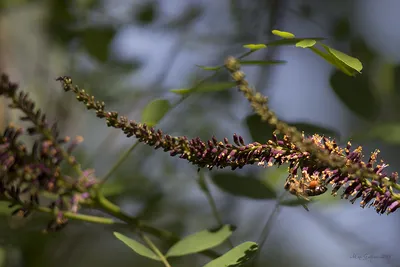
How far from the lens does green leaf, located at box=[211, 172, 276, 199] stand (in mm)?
511

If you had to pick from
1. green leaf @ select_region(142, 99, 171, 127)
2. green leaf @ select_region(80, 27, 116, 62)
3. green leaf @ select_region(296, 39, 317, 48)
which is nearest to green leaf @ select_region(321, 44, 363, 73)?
green leaf @ select_region(296, 39, 317, 48)

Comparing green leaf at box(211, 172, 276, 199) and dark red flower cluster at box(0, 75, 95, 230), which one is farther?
green leaf at box(211, 172, 276, 199)

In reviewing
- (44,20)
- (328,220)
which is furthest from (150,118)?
(44,20)

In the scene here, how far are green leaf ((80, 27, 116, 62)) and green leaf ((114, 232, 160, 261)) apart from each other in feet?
1.54

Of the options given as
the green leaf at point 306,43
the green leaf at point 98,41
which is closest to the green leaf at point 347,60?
A: the green leaf at point 306,43

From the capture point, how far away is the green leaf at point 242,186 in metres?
0.51

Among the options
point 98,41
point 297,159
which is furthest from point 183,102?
point 297,159

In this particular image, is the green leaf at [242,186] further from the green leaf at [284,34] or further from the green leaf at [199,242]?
the green leaf at [284,34]

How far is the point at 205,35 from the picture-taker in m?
0.98

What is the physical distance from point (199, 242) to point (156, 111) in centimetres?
12

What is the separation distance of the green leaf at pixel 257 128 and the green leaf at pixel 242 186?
7 cm

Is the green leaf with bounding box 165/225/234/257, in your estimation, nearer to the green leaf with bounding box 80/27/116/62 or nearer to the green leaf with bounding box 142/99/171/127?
the green leaf with bounding box 142/99/171/127

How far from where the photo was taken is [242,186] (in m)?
0.52

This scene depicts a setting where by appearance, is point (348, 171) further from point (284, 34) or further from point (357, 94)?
point (357, 94)
